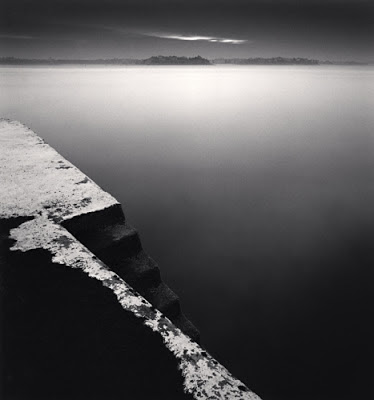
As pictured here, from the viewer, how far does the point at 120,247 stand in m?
2.60

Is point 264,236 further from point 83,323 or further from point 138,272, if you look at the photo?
point 83,323

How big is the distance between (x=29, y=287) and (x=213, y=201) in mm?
6505

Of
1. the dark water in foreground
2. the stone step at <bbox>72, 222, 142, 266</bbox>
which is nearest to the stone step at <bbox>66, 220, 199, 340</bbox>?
the stone step at <bbox>72, 222, 142, 266</bbox>

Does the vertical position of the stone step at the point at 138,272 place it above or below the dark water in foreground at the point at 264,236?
above

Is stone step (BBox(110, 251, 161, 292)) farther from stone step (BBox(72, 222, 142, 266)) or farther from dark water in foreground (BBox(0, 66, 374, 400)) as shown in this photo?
dark water in foreground (BBox(0, 66, 374, 400))

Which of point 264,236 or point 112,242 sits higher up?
point 112,242

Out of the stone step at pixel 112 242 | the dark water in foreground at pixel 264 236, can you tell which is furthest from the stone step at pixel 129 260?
the dark water in foreground at pixel 264 236

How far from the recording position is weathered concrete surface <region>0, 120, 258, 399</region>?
129 centimetres

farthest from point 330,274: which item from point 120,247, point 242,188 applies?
point 242,188

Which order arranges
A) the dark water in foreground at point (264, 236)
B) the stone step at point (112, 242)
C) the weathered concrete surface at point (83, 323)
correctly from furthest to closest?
the dark water in foreground at point (264, 236) < the stone step at point (112, 242) < the weathered concrete surface at point (83, 323)

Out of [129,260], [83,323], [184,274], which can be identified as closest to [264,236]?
[184,274]

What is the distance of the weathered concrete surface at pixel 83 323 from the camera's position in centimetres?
129

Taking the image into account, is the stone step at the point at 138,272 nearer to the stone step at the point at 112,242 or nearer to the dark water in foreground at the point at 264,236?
the stone step at the point at 112,242

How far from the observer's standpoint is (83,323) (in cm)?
153
